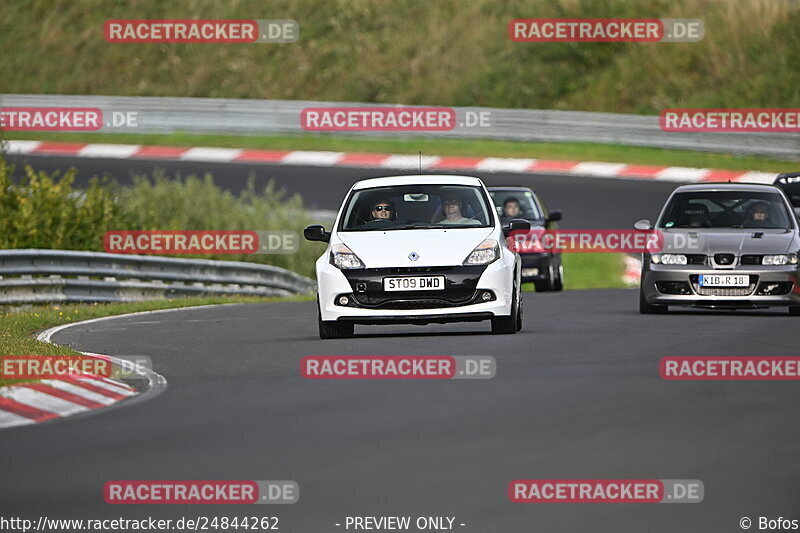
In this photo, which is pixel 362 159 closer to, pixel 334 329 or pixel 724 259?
pixel 724 259

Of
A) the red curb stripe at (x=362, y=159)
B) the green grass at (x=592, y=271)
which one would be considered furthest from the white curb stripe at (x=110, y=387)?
the red curb stripe at (x=362, y=159)

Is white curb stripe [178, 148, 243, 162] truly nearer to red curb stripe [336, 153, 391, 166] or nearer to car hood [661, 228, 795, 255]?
red curb stripe [336, 153, 391, 166]

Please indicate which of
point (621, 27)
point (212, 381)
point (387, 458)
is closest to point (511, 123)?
point (621, 27)

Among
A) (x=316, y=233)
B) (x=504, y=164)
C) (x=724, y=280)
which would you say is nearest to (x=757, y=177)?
(x=504, y=164)

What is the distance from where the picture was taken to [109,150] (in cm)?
4153

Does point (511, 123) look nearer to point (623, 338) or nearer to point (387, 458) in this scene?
point (623, 338)

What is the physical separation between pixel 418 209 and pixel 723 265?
3.82 meters

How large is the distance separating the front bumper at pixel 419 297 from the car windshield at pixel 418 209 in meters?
0.75

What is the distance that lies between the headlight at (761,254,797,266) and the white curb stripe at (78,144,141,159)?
81.8ft

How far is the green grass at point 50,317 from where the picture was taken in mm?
14102

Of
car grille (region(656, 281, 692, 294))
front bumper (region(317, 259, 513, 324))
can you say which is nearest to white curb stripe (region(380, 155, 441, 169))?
car grille (region(656, 281, 692, 294))

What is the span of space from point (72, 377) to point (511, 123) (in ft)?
95.0

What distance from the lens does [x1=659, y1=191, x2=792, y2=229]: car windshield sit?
A: 19125 mm

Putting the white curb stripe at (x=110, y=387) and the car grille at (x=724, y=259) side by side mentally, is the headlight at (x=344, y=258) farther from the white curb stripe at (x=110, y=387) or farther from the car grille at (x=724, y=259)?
the car grille at (x=724, y=259)
